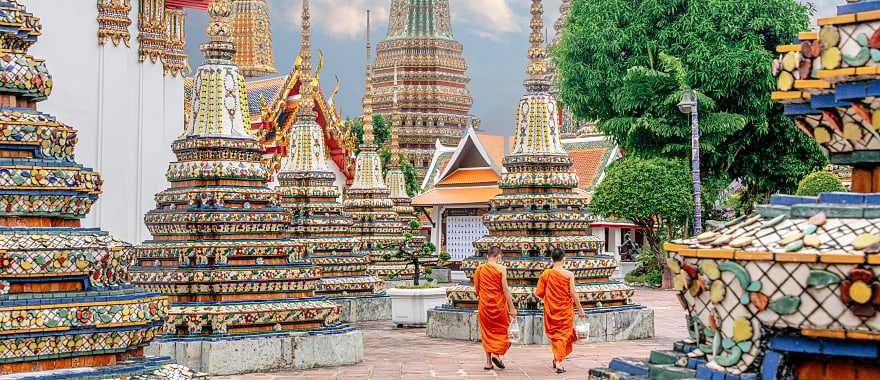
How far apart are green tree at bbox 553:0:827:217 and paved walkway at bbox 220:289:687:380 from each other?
13.8 metres

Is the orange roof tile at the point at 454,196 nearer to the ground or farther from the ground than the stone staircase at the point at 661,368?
farther from the ground

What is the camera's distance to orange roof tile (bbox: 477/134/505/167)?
41.7 m

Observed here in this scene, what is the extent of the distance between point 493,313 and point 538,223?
14.2 feet

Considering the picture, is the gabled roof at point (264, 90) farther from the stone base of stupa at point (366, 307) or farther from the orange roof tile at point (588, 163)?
the stone base of stupa at point (366, 307)

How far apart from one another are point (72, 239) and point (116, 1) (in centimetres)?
1726

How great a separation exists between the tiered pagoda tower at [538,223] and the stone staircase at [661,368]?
33.1ft

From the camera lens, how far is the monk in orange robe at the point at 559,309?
1352cm

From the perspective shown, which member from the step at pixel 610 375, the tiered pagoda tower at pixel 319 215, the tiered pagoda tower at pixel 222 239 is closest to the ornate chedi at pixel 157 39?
the tiered pagoda tower at pixel 319 215

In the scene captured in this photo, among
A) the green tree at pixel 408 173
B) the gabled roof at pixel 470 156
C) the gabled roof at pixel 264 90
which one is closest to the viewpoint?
the gabled roof at pixel 470 156

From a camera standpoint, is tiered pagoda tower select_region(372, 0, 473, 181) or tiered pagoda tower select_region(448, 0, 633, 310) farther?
tiered pagoda tower select_region(372, 0, 473, 181)

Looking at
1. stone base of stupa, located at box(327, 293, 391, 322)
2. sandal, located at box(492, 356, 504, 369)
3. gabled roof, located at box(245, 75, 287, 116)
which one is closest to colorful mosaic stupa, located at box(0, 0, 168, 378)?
sandal, located at box(492, 356, 504, 369)

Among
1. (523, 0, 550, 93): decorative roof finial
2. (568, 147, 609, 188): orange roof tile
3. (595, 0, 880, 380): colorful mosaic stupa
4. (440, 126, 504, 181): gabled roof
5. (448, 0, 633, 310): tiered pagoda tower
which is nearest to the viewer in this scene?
(595, 0, 880, 380): colorful mosaic stupa

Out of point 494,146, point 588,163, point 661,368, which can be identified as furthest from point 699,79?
point 661,368

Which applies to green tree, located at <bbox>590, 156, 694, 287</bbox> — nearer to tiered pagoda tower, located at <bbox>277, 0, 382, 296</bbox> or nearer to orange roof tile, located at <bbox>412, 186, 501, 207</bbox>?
orange roof tile, located at <bbox>412, 186, 501, 207</bbox>
